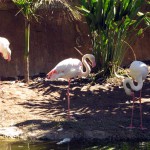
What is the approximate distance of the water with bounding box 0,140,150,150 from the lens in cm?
768

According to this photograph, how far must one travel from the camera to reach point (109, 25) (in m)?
11.8

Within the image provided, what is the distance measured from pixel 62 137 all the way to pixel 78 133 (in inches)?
11.0

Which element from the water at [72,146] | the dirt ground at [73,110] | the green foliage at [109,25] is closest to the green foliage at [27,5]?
the green foliage at [109,25]

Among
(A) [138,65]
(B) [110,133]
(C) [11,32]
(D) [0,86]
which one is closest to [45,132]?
(B) [110,133]

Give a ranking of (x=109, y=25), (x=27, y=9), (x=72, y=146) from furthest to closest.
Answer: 1. (x=109, y=25)
2. (x=27, y=9)
3. (x=72, y=146)

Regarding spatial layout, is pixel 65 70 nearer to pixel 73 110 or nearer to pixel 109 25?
pixel 73 110

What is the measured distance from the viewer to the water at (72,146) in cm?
768

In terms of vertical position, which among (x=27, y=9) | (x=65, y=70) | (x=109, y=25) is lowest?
(x=65, y=70)

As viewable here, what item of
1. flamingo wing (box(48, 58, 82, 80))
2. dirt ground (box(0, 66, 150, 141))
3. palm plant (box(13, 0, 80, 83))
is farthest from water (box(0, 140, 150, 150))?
palm plant (box(13, 0, 80, 83))

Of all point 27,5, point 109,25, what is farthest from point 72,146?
point 109,25

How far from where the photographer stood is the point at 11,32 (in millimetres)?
13180

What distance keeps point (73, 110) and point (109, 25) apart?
2.67m

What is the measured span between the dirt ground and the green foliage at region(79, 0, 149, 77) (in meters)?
0.52

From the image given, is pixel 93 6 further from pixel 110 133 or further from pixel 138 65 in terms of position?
pixel 110 133
